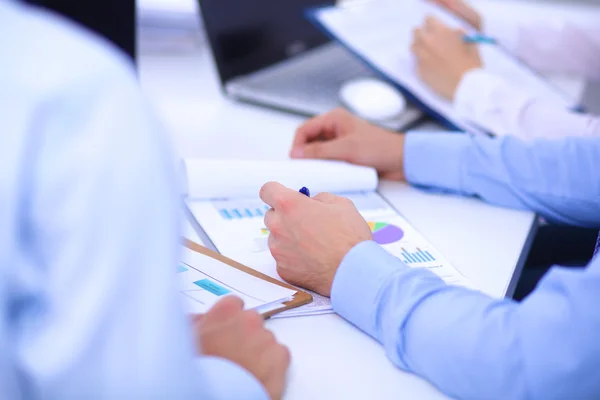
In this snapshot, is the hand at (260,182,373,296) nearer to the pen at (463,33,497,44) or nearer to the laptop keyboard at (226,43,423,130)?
the laptop keyboard at (226,43,423,130)

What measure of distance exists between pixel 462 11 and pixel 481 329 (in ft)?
3.04

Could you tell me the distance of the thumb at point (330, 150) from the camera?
909 mm

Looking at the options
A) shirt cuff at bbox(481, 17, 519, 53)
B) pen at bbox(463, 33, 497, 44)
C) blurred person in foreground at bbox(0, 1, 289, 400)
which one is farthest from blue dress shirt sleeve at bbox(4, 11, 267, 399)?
shirt cuff at bbox(481, 17, 519, 53)

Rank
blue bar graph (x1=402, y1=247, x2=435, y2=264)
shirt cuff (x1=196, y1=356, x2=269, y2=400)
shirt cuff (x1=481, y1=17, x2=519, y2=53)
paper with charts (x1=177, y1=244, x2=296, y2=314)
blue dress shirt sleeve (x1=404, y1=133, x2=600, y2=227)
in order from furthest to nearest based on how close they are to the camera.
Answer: shirt cuff (x1=481, y1=17, x2=519, y2=53), blue dress shirt sleeve (x1=404, y1=133, x2=600, y2=227), blue bar graph (x1=402, y1=247, x2=435, y2=264), paper with charts (x1=177, y1=244, x2=296, y2=314), shirt cuff (x1=196, y1=356, x2=269, y2=400)

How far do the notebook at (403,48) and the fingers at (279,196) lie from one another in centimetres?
46

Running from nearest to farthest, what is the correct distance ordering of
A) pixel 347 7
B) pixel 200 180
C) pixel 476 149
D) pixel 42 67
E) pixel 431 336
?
pixel 42 67 < pixel 431 336 < pixel 200 180 < pixel 476 149 < pixel 347 7

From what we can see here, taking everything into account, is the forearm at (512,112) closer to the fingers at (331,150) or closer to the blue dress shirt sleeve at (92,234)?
the fingers at (331,150)

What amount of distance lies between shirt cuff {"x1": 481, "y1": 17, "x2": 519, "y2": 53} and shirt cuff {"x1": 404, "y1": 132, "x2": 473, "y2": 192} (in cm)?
59

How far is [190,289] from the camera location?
24.6 inches

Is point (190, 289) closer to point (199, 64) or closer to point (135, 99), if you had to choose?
point (135, 99)

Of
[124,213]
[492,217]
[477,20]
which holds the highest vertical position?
[124,213]

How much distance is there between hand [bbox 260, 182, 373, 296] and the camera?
2.15 ft

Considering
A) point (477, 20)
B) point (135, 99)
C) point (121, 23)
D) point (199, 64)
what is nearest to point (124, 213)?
point (135, 99)

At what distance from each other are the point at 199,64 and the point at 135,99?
101cm
